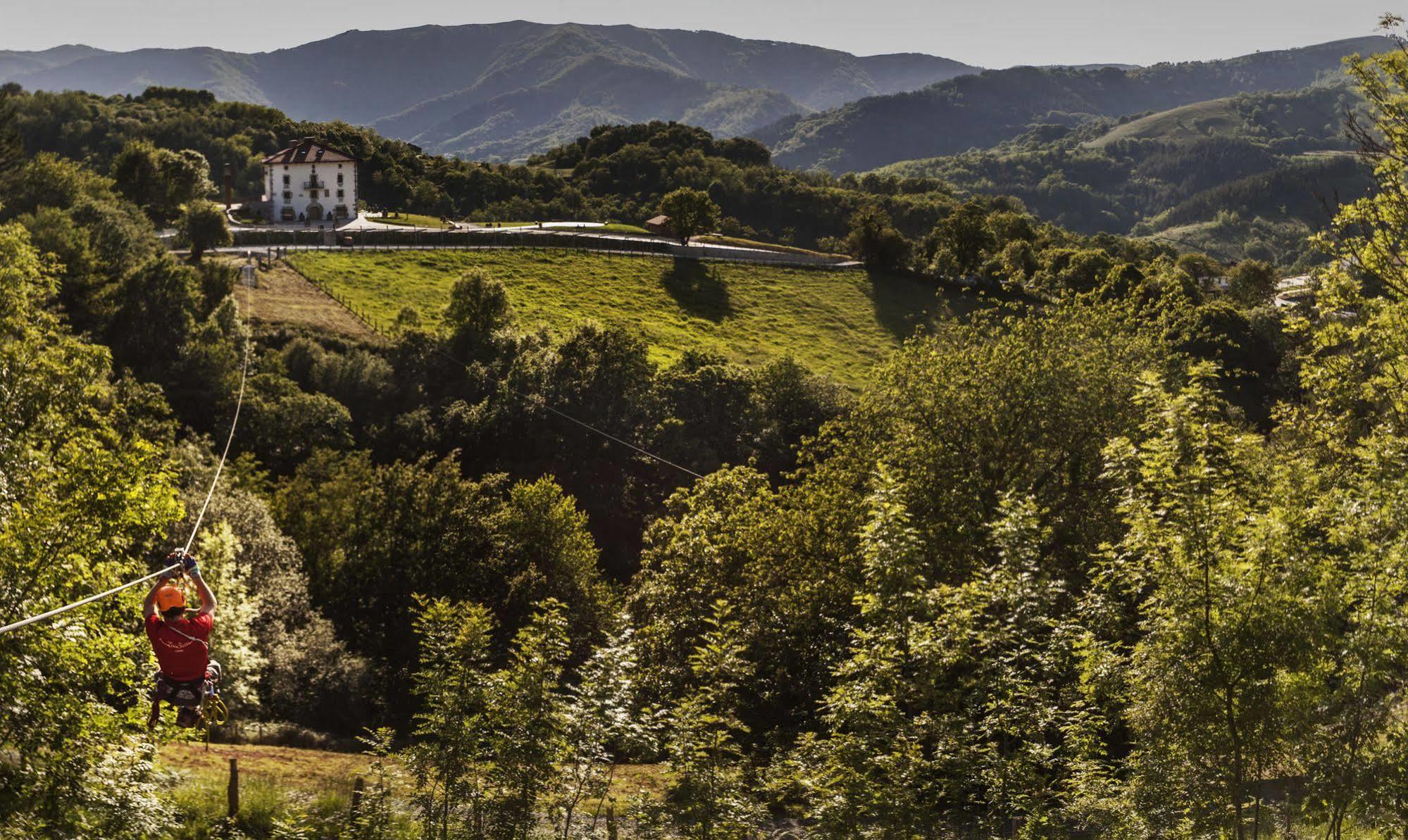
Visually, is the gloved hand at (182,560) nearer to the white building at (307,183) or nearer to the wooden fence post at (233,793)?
the wooden fence post at (233,793)

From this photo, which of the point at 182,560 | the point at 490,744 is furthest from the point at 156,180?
the point at 182,560

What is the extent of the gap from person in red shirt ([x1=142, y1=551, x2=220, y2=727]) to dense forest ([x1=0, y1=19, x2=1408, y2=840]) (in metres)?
2.46

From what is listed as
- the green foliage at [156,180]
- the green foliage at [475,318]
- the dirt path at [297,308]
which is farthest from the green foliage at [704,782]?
the green foliage at [156,180]

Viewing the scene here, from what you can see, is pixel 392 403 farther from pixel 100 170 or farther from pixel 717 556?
pixel 100 170

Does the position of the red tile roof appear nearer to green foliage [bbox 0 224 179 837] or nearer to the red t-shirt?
green foliage [bbox 0 224 179 837]

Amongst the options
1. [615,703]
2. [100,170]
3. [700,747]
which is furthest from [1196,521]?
[100,170]

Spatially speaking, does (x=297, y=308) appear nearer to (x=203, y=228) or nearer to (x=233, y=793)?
(x=203, y=228)

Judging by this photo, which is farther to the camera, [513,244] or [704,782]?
[513,244]

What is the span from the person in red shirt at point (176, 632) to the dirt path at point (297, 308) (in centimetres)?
6029

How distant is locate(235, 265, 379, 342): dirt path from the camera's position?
72.3m

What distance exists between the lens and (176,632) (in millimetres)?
14922

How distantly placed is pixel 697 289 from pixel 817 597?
7335 cm

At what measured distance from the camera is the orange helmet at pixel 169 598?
48.2 feet

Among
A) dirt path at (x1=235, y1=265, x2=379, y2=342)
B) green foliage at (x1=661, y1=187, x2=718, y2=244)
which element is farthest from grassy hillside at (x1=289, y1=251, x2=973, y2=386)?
green foliage at (x1=661, y1=187, x2=718, y2=244)
